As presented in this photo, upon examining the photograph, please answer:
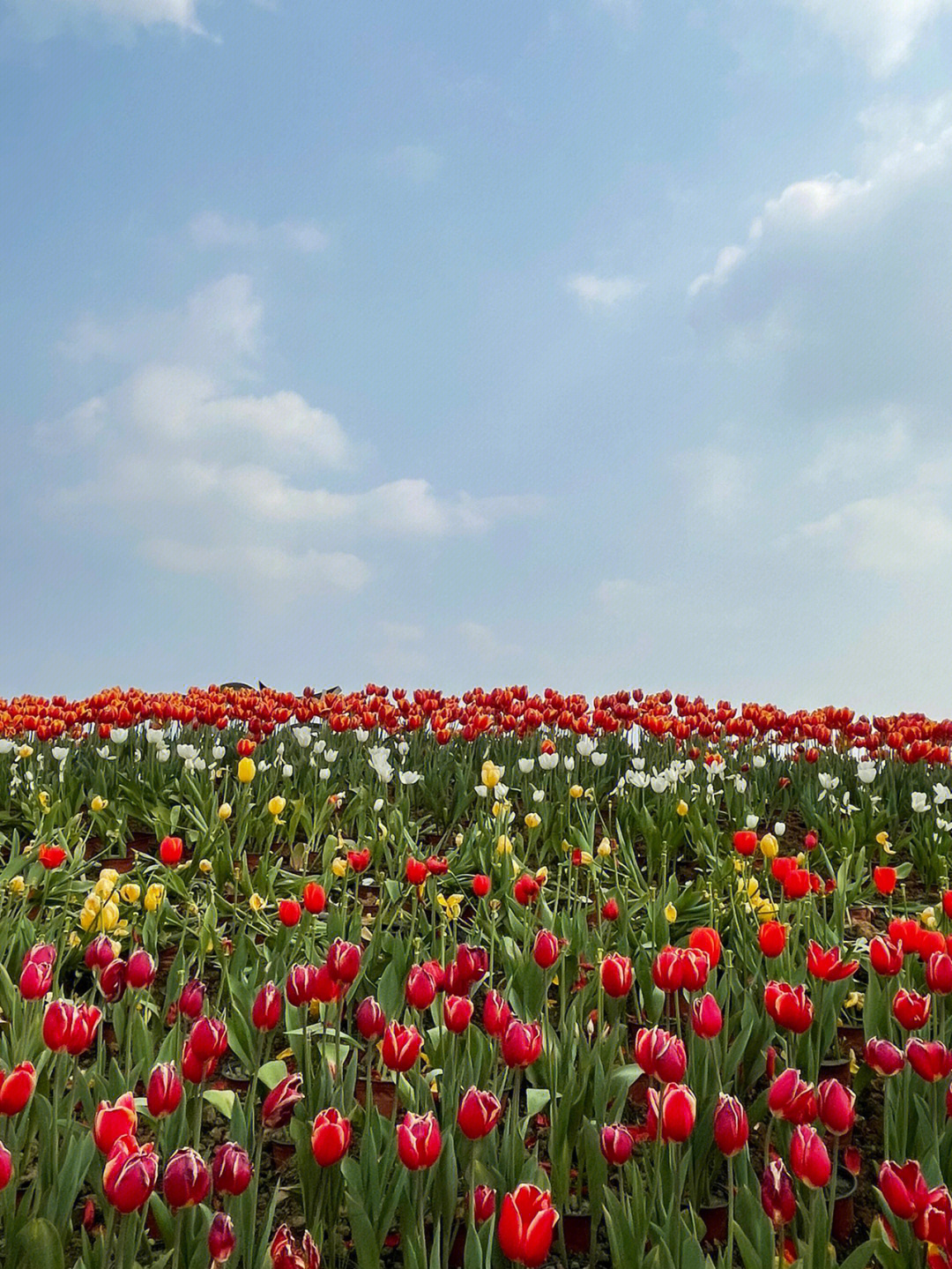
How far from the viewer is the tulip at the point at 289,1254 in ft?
7.63

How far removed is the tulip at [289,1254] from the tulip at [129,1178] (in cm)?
33

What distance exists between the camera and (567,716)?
31.0 ft

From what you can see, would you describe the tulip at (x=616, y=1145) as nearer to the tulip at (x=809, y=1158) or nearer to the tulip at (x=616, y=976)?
the tulip at (x=809, y=1158)

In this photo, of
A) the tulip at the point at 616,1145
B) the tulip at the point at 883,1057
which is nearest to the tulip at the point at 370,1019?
the tulip at the point at 616,1145

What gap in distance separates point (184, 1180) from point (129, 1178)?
0.15 meters

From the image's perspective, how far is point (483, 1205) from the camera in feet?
8.37

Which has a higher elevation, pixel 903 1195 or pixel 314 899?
pixel 314 899

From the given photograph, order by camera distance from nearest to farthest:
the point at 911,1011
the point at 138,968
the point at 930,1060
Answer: the point at 930,1060 → the point at 911,1011 → the point at 138,968

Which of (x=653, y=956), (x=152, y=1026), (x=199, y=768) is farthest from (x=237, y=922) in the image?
(x=653, y=956)

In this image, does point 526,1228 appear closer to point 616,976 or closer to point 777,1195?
point 777,1195

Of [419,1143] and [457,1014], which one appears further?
[457,1014]

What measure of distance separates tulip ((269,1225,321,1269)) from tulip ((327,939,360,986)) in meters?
0.80

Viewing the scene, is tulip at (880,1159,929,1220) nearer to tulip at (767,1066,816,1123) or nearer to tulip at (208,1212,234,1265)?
tulip at (767,1066,816,1123)

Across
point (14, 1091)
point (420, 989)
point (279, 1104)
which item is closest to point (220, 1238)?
point (279, 1104)
